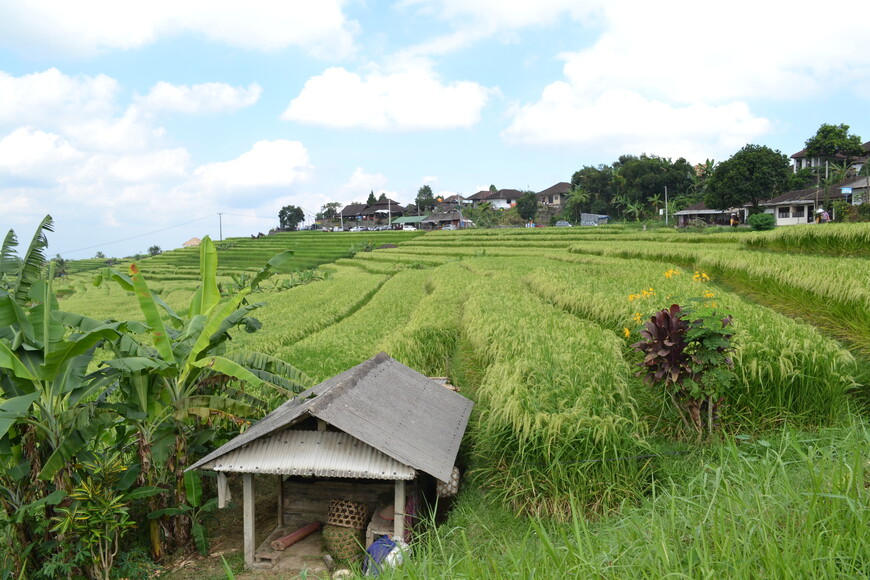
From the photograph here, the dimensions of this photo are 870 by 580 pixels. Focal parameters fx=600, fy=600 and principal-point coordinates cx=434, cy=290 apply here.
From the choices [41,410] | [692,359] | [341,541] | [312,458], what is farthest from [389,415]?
[41,410]

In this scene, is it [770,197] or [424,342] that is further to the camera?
[770,197]

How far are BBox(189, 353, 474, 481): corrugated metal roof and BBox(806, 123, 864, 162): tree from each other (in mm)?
54572

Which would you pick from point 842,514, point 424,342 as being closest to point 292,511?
point 424,342

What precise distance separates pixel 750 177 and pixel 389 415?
44836 millimetres

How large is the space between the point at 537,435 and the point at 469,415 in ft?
9.62

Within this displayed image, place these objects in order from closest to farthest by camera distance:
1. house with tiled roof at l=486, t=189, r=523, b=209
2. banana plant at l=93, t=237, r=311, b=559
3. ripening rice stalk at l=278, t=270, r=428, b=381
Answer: banana plant at l=93, t=237, r=311, b=559, ripening rice stalk at l=278, t=270, r=428, b=381, house with tiled roof at l=486, t=189, r=523, b=209

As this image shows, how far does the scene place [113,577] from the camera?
22.2 feet

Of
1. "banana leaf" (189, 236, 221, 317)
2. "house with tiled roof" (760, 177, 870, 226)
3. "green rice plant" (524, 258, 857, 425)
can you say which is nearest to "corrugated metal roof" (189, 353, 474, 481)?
"banana leaf" (189, 236, 221, 317)

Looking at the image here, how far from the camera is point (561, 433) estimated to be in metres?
5.92

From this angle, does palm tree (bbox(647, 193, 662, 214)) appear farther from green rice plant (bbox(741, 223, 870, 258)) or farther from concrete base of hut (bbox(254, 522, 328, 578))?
concrete base of hut (bbox(254, 522, 328, 578))

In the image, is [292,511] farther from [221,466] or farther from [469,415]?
[469,415]

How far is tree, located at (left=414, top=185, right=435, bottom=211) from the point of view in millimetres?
97188

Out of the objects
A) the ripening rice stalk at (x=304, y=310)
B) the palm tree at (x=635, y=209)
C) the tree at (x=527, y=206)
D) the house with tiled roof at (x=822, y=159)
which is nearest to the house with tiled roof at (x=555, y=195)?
the tree at (x=527, y=206)

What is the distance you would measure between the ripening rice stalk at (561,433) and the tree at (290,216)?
300 ft
